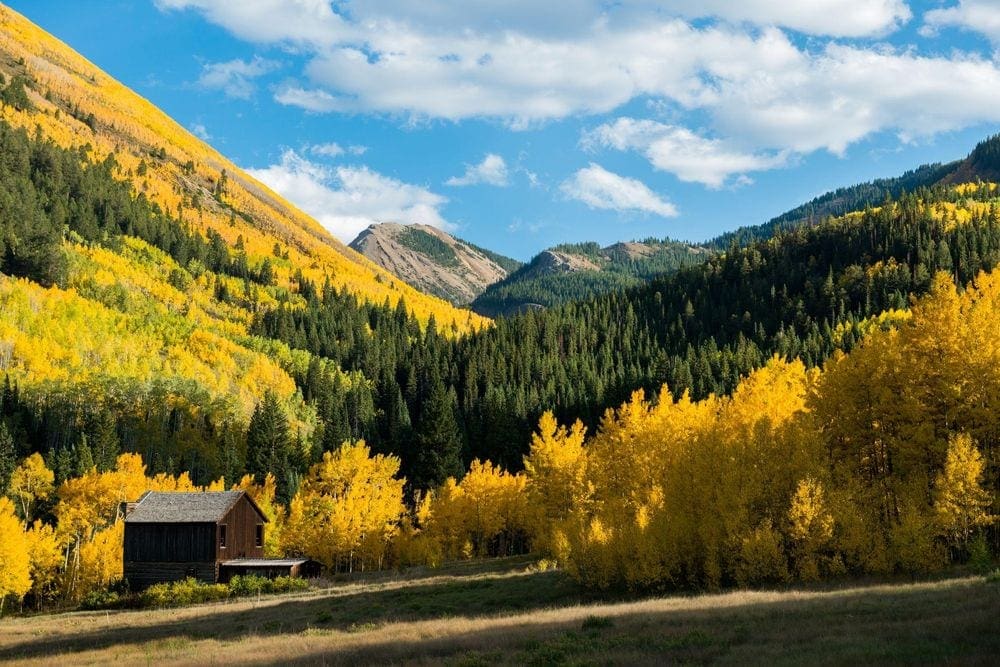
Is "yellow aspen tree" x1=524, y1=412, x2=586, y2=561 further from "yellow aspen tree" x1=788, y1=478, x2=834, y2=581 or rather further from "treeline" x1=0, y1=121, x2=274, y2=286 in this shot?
"treeline" x1=0, y1=121, x2=274, y2=286

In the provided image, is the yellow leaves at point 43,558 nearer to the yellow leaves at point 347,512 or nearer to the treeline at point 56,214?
the yellow leaves at point 347,512

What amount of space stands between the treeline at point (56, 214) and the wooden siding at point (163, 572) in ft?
293

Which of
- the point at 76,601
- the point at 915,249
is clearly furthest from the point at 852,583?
the point at 915,249

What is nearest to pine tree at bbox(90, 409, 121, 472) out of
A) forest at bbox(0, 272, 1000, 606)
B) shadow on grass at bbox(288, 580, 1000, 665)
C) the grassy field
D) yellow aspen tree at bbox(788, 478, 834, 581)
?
the grassy field

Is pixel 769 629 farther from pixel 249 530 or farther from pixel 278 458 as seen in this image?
pixel 278 458

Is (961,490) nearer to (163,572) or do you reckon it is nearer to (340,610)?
(340,610)

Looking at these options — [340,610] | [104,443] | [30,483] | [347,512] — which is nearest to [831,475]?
[340,610]

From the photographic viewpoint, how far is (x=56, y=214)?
161 metres

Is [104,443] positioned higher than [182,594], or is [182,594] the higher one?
[104,443]

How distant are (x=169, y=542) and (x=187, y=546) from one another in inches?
65.7

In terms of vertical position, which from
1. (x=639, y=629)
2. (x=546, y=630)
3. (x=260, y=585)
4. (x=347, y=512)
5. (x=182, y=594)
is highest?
(x=347, y=512)

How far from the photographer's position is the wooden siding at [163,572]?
208 ft

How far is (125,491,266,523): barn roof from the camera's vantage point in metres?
64.4

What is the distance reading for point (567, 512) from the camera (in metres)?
61.0
